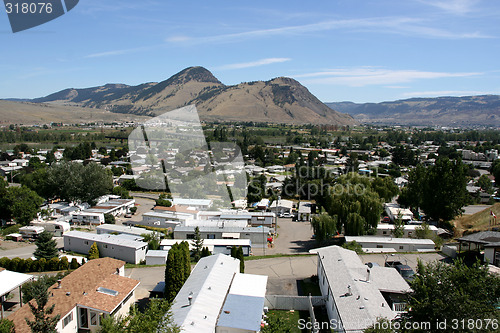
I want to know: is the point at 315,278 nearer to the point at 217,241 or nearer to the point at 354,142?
the point at 217,241

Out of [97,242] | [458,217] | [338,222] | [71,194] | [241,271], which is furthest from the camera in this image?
[71,194]

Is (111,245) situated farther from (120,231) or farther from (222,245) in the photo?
(222,245)

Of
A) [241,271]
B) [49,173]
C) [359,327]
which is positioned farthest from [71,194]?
[359,327]

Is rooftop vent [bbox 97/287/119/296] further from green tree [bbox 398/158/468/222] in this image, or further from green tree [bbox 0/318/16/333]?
green tree [bbox 398/158/468/222]

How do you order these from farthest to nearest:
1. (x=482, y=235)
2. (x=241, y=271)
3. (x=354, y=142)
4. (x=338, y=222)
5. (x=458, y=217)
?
(x=354, y=142) → (x=458, y=217) → (x=338, y=222) → (x=482, y=235) → (x=241, y=271)

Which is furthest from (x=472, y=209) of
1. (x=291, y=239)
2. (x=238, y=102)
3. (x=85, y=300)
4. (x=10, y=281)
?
(x=238, y=102)

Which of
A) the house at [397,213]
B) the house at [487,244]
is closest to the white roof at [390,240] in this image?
the house at [487,244]
